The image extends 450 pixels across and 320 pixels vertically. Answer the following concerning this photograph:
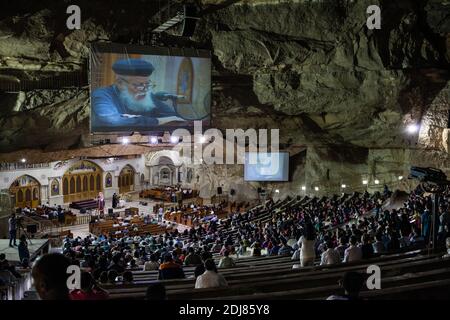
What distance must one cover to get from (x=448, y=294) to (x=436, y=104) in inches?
701

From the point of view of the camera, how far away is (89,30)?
682 inches

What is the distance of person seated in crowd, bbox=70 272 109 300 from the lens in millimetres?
5014

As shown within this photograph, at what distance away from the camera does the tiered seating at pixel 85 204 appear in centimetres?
3212

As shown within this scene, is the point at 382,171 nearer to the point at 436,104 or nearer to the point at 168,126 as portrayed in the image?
the point at 436,104

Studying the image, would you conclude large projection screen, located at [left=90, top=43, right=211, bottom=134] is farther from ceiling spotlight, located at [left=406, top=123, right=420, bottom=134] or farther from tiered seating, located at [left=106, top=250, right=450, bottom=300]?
tiered seating, located at [left=106, top=250, right=450, bottom=300]

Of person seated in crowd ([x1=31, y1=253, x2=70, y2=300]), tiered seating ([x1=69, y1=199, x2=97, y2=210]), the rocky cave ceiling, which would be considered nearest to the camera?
person seated in crowd ([x1=31, y1=253, x2=70, y2=300])

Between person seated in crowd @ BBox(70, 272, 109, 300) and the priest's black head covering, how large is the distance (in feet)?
42.9

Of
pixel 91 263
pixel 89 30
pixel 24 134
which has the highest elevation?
pixel 89 30

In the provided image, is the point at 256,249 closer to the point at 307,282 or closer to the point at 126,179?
the point at 307,282

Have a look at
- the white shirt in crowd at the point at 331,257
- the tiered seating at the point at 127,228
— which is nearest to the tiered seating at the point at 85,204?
the tiered seating at the point at 127,228

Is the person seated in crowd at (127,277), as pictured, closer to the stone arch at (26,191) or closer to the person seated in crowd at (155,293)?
the person seated in crowd at (155,293)

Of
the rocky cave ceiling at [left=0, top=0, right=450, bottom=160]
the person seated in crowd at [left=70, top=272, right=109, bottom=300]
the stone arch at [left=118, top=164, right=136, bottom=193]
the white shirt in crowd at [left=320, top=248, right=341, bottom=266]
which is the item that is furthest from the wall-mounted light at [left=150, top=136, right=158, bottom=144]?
the person seated in crowd at [left=70, top=272, right=109, bottom=300]

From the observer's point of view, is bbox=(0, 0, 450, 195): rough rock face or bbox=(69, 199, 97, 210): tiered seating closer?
bbox=(0, 0, 450, 195): rough rock face

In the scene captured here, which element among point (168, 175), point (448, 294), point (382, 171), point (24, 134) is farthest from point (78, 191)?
point (448, 294)
